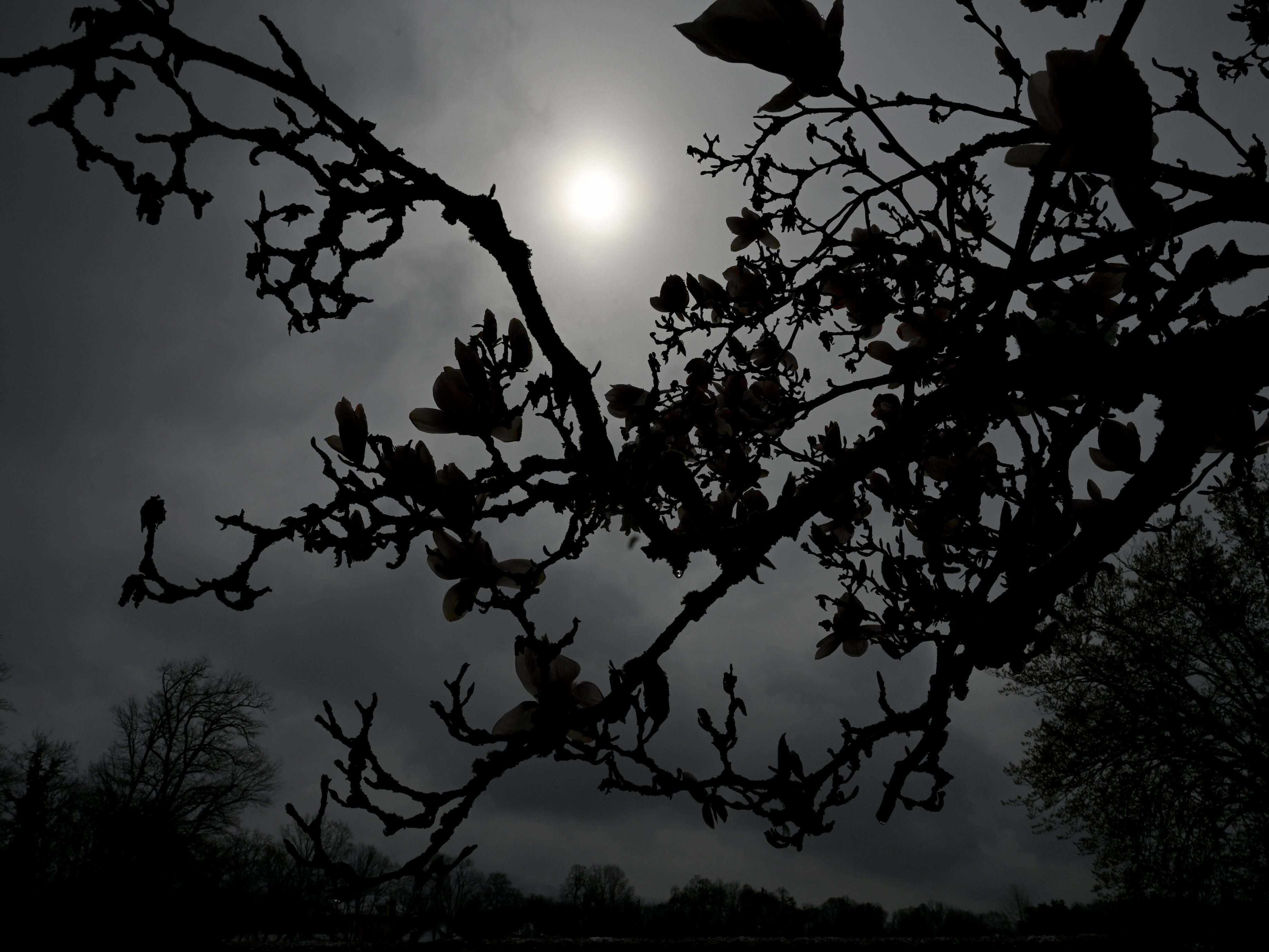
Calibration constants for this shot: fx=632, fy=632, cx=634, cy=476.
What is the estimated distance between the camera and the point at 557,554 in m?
1.50

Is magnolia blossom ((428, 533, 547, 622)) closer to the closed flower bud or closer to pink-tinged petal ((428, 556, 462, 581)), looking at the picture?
pink-tinged petal ((428, 556, 462, 581))

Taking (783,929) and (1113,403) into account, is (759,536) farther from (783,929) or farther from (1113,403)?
(783,929)

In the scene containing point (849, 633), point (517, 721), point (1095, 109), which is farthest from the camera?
point (849, 633)

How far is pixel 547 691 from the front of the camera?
59.2 inches

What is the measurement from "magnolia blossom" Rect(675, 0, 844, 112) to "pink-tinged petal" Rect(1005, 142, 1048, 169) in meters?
0.42

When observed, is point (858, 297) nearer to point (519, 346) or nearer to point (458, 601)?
point (519, 346)

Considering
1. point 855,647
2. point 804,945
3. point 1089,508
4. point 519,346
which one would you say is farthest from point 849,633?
point 804,945

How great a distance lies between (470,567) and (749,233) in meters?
2.22

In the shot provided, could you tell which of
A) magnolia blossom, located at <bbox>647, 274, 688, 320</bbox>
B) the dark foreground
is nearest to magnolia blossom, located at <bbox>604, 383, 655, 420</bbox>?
magnolia blossom, located at <bbox>647, 274, 688, 320</bbox>

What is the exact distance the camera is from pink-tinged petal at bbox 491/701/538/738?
141cm

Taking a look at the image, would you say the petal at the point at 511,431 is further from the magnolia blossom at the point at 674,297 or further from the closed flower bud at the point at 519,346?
the magnolia blossom at the point at 674,297

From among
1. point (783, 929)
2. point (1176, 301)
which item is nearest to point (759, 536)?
point (1176, 301)

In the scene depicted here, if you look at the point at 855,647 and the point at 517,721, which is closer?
the point at 517,721

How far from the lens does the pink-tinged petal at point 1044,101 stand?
3.95ft
